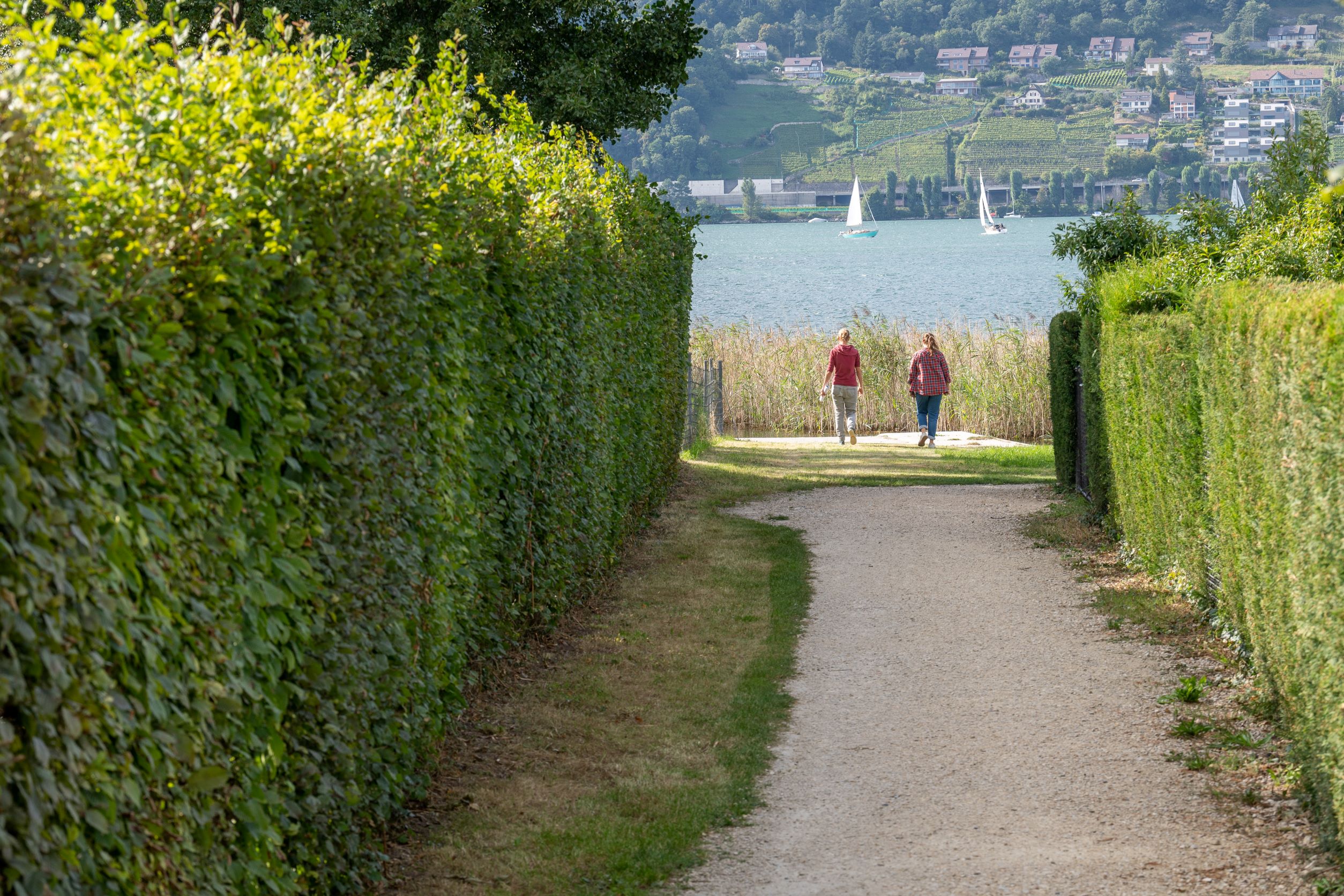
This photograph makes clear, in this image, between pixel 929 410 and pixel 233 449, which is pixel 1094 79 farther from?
pixel 233 449

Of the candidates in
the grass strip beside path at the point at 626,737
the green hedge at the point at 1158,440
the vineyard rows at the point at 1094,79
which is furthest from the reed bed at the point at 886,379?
the vineyard rows at the point at 1094,79

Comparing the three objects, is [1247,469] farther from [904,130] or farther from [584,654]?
[904,130]

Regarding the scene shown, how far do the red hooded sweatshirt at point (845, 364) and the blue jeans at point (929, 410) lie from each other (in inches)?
42.5

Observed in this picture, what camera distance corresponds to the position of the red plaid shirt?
20.4m

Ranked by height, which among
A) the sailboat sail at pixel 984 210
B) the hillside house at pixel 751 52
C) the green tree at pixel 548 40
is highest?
the hillside house at pixel 751 52

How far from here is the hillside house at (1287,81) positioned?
11250cm

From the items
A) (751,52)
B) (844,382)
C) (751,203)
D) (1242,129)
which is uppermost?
(751,52)

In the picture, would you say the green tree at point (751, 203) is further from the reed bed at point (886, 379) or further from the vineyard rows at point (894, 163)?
the reed bed at point (886, 379)

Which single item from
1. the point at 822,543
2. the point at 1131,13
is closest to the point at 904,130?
the point at 1131,13

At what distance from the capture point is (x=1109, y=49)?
156875 mm

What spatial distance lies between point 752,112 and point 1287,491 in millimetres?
149966

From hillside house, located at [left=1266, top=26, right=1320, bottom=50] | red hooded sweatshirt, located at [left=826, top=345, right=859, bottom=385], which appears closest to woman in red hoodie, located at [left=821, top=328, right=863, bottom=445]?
red hooded sweatshirt, located at [left=826, top=345, right=859, bottom=385]

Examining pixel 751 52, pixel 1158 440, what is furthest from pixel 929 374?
pixel 751 52

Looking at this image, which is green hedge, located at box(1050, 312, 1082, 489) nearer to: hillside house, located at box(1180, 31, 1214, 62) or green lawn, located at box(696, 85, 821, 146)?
green lawn, located at box(696, 85, 821, 146)
